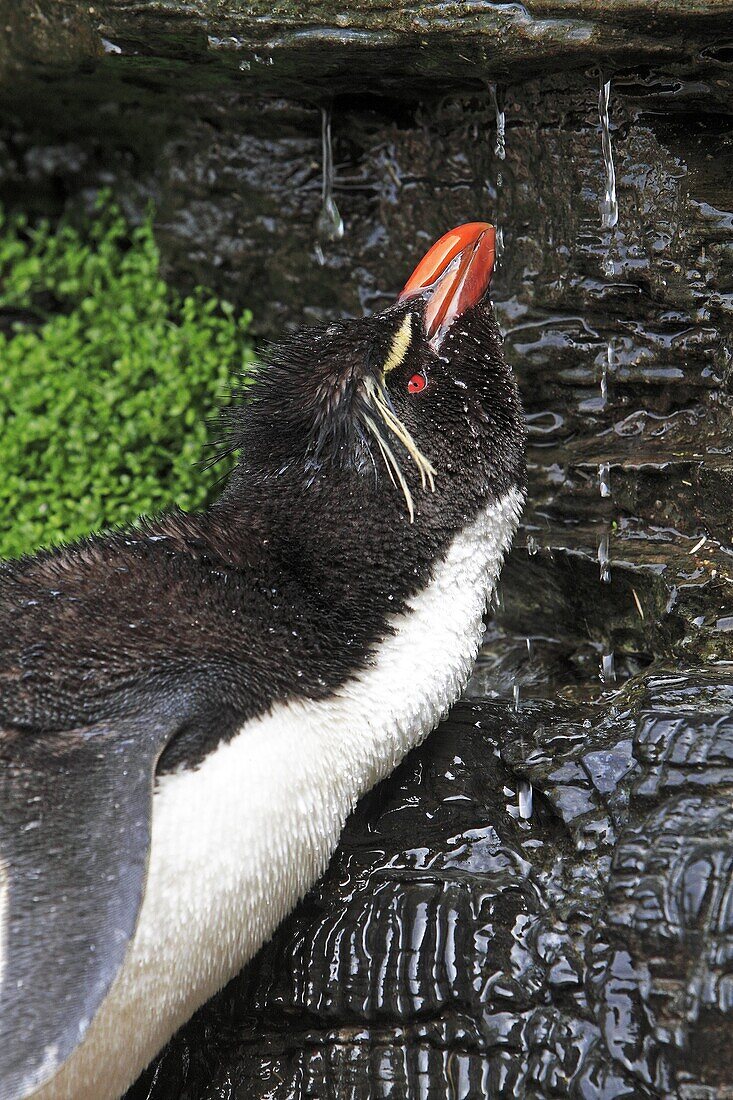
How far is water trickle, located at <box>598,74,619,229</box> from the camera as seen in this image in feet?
9.97

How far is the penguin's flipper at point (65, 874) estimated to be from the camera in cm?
172

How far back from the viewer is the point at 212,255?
419 centimetres

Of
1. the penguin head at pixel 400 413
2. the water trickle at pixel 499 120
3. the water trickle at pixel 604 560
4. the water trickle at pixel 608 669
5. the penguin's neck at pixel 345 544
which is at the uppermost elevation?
the water trickle at pixel 499 120

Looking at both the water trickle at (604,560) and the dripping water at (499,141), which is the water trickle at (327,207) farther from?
the water trickle at (604,560)

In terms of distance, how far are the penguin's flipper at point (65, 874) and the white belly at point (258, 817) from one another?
125mm

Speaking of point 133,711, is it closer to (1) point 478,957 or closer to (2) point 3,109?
(1) point 478,957

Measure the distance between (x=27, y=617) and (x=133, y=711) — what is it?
1.04 feet

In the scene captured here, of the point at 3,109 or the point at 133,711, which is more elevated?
the point at 3,109

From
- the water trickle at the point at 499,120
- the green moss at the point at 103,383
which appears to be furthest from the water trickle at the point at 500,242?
the green moss at the point at 103,383

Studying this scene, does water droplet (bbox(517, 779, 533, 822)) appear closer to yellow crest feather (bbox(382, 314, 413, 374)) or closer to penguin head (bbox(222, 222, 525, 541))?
penguin head (bbox(222, 222, 525, 541))

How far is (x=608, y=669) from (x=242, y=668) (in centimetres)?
131

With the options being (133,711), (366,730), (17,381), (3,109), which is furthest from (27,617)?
(3,109)

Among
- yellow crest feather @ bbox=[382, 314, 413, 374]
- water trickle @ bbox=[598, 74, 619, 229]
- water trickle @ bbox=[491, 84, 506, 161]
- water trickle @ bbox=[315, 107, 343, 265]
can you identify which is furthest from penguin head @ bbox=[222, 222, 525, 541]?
water trickle @ bbox=[315, 107, 343, 265]

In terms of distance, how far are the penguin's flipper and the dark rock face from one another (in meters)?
0.62
